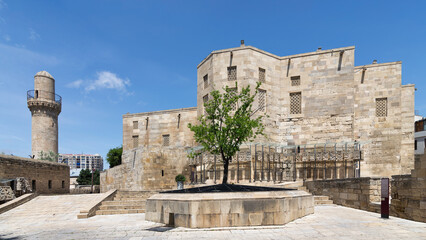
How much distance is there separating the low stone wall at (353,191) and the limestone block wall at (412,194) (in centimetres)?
92

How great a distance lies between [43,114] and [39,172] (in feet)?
51.2

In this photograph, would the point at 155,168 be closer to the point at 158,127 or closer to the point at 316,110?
the point at 158,127

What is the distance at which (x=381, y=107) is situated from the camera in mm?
22141

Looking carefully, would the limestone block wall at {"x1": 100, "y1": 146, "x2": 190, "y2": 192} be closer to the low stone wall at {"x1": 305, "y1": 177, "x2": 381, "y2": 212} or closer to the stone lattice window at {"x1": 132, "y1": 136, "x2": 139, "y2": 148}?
the stone lattice window at {"x1": 132, "y1": 136, "x2": 139, "y2": 148}

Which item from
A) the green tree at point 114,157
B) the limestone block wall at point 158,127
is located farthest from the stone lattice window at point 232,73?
the green tree at point 114,157

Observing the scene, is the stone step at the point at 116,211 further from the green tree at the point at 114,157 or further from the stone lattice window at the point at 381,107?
the green tree at the point at 114,157

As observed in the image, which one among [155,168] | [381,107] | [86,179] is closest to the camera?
[381,107]

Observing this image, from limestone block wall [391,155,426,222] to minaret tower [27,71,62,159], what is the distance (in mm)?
35446

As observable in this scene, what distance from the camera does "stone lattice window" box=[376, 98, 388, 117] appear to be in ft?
72.1

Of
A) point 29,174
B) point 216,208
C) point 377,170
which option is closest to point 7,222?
point 216,208

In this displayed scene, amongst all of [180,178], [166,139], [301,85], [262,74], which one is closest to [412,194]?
[301,85]

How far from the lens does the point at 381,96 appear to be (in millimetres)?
22047

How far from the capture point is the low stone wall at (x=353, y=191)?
32.7ft

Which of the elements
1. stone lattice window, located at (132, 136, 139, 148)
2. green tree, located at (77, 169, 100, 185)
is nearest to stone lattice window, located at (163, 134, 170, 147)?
stone lattice window, located at (132, 136, 139, 148)
